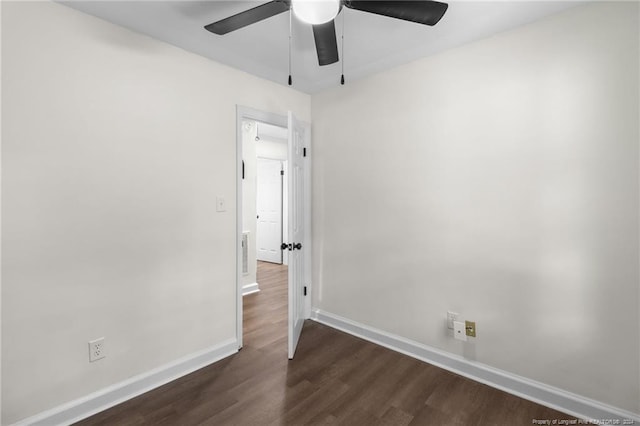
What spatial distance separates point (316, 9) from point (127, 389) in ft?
8.08

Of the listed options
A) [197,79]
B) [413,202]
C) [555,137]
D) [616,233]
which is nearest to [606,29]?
[555,137]

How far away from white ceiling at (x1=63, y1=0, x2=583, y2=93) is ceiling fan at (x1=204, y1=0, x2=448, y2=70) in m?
0.31

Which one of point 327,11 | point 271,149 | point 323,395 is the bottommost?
point 323,395

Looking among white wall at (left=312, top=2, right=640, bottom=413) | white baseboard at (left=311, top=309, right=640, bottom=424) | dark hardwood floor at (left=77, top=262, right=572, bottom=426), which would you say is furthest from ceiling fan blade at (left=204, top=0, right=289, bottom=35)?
white baseboard at (left=311, top=309, right=640, bottom=424)

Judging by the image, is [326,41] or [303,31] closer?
[326,41]

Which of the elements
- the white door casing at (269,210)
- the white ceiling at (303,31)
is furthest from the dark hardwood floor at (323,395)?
the white door casing at (269,210)

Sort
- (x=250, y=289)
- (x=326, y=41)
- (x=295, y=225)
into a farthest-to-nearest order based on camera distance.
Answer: (x=250, y=289), (x=295, y=225), (x=326, y=41)

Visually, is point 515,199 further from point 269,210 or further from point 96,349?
point 269,210

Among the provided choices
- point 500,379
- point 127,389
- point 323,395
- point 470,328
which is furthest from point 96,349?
point 500,379

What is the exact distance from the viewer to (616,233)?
1.75m

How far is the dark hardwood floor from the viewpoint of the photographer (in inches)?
72.6

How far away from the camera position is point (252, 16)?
60.1 inches

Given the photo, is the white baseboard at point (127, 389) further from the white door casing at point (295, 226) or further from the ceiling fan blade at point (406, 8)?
the ceiling fan blade at point (406, 8)

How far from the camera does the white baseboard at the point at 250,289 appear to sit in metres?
4.18
